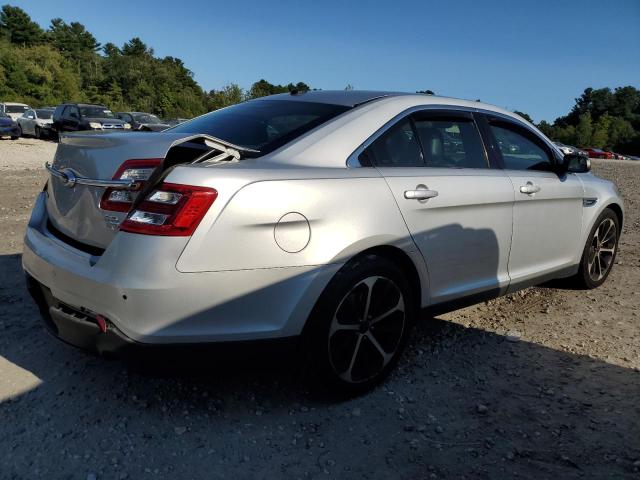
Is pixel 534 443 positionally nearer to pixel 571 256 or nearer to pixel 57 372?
pixel 571 256

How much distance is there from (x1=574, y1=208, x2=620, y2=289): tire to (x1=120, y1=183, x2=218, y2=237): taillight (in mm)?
3471

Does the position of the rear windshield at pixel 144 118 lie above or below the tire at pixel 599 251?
above

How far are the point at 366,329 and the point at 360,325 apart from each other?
0.05 metres

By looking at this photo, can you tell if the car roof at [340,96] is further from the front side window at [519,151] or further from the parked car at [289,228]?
the front side window at [519,151]

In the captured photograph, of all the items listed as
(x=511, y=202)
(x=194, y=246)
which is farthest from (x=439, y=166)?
(x=194, y=246)

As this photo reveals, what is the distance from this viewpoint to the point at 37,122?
88.1 feet

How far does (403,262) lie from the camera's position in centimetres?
297

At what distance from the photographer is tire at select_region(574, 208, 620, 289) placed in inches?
180

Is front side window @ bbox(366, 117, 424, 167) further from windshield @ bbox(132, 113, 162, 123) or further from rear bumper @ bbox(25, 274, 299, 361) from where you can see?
windshield @ bbox(132, 113, 162, 123)

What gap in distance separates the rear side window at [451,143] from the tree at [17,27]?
3828 inches

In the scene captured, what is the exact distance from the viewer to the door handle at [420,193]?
2.93m

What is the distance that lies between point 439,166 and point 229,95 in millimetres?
57207

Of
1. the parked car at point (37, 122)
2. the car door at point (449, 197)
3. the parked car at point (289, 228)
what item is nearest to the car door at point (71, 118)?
the parked car at point (37, 122)

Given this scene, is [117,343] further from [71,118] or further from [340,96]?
[71,118]
